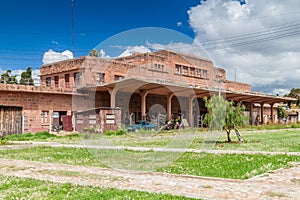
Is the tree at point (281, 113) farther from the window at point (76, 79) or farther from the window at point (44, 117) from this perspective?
the window at point (44, 117)

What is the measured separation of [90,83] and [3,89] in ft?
23.4

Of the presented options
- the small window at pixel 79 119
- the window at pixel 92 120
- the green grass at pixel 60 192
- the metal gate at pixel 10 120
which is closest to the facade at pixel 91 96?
the metal gate at pixel 10 120

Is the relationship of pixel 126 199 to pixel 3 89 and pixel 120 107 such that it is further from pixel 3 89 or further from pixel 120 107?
pixel 3 89

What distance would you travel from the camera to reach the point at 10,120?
29609 millimetres

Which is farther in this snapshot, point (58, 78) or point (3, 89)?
point (58, 78)

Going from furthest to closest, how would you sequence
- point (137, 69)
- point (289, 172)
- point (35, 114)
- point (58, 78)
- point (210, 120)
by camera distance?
point (58, 78)
point (35, 114)
point (210, 120)
point (137, 69)
point (289, 172)

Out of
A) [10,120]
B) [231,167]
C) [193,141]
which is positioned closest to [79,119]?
[10,120]

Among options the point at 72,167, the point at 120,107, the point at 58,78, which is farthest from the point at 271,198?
the point at 58,78

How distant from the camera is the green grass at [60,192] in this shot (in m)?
6.49

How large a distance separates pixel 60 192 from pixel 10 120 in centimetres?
2464

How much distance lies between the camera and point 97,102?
112 feet

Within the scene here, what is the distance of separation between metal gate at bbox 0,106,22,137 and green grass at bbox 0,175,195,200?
875 inches

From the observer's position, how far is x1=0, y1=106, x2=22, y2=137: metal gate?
94.0ft

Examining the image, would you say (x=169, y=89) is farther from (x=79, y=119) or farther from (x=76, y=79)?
(x=76, y=79)
